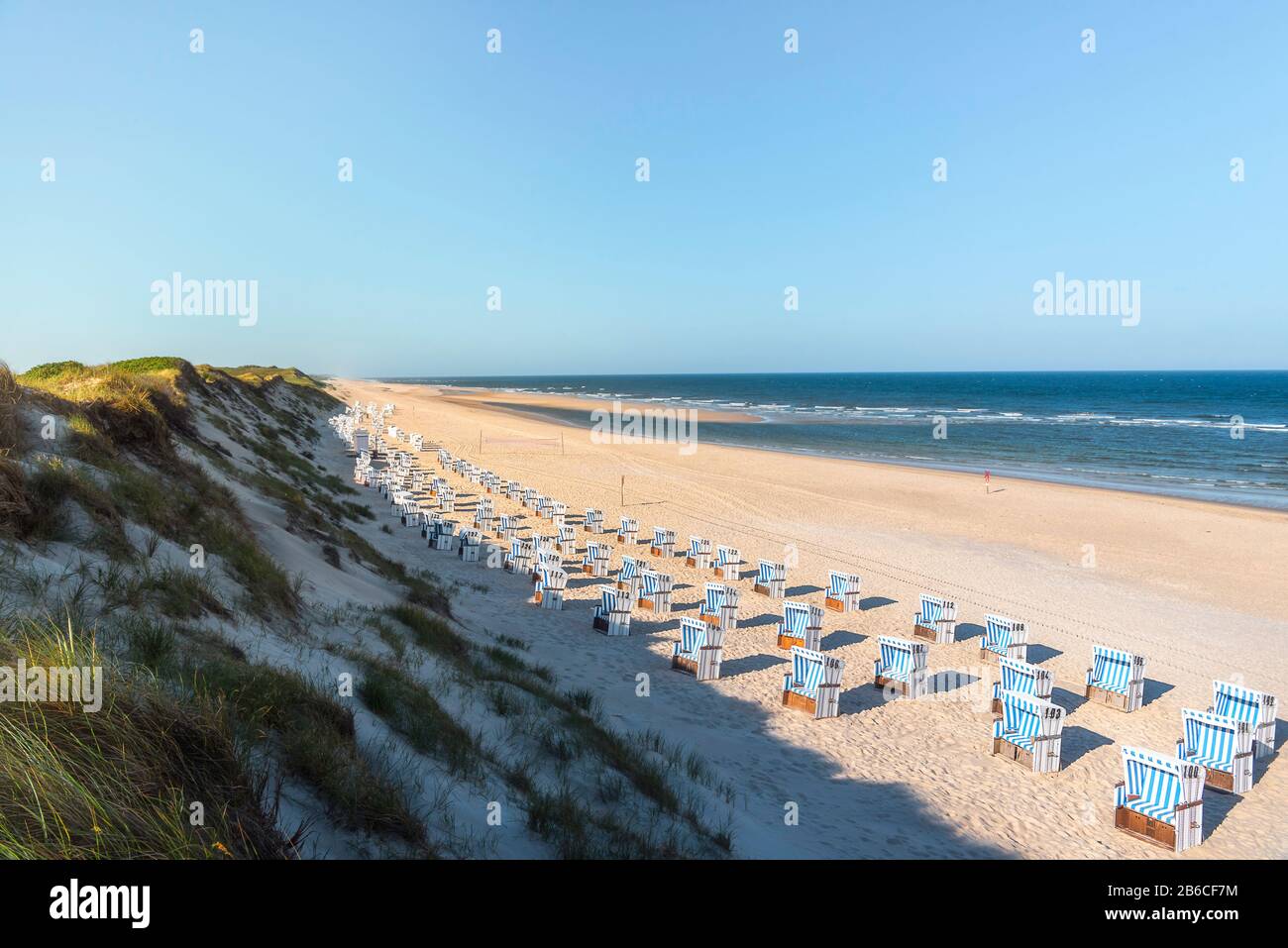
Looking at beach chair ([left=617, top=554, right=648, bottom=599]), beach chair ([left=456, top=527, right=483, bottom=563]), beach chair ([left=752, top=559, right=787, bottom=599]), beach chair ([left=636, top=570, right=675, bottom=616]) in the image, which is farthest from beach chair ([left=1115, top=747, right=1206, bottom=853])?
beach chair ([left=456, top=527, right=483, bottom=563])

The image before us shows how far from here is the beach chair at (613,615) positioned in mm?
12094

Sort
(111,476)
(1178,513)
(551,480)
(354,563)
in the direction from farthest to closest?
(551,480), (1178,513), (354,563), (111,476)

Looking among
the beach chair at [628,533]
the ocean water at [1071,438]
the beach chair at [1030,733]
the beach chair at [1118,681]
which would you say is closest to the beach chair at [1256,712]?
the beach chair at [1118,681]

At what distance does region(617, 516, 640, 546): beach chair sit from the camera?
1945 cm

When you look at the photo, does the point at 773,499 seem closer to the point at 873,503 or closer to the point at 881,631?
the point at 873,503

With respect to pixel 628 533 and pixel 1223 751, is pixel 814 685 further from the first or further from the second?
pixel 628 533

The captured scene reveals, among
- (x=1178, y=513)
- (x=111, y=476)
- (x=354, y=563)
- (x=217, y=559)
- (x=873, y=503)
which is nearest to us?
(x=217, y=559)

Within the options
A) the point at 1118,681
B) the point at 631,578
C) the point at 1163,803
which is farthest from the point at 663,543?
the point at 1163,803

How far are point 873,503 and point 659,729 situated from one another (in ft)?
68.2

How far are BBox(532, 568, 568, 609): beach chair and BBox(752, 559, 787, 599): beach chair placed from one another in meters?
4.40

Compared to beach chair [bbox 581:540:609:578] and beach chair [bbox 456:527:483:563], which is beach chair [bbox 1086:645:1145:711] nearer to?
beach chair [bbox 581:540:609:578]

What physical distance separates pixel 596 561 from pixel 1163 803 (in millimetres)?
11068

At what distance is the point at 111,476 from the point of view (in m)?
8.25
